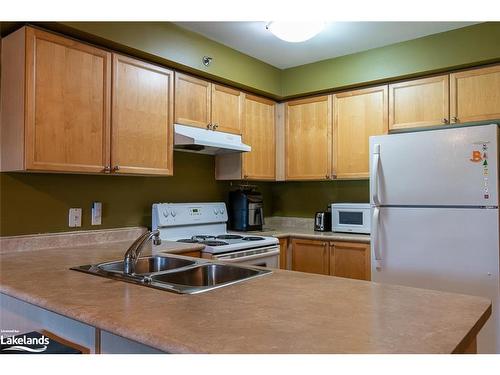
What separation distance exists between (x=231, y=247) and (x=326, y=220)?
1.32 m

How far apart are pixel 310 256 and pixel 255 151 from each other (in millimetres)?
1091

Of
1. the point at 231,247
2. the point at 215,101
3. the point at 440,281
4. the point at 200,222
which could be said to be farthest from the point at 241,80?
the point at 440,281

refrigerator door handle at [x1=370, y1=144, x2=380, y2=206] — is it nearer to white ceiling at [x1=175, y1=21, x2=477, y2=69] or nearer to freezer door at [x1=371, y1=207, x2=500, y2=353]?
freezer door at [x1=371, y1=207, x2=500, y2=353]

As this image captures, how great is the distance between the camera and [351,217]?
352cm

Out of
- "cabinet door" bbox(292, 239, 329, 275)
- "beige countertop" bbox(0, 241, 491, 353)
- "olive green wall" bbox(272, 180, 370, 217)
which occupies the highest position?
"olive green wall" bbox(272, 180, 370, 217)

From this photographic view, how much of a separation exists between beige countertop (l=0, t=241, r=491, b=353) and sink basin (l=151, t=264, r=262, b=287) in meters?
0.25

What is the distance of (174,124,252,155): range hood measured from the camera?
2.92m

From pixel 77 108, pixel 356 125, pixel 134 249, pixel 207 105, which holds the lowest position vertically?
pixel 134 249

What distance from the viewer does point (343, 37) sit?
308 cm

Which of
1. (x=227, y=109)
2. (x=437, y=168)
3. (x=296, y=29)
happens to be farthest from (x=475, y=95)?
(x=227, y=109)

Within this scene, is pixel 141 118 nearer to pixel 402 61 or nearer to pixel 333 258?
pixel 333 258

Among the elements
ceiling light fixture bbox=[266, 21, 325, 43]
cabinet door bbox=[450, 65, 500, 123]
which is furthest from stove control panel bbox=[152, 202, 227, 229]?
cabinet door bbox=[450, 65, 500, 123]
